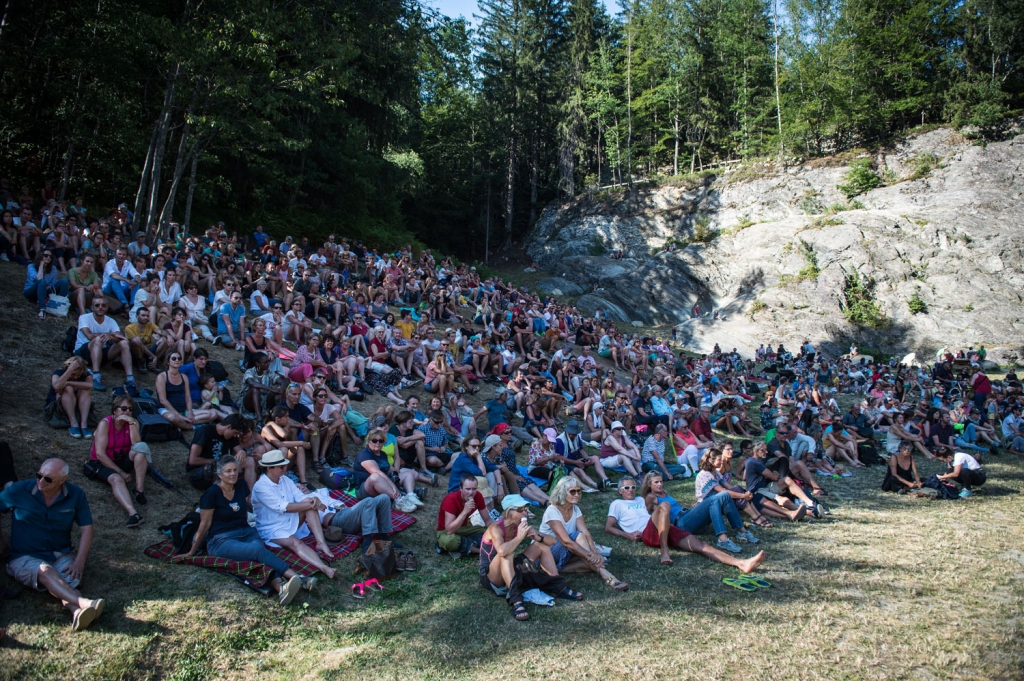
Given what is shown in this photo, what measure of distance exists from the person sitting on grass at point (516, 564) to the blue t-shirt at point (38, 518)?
3.11 meters

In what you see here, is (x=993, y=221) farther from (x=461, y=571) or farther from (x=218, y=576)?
(x=218, y=576)

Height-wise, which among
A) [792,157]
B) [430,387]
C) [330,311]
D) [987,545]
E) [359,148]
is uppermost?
[792,157]

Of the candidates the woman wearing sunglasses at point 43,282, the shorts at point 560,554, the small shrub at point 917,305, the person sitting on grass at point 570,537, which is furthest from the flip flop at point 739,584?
the small shrub at point 917,305

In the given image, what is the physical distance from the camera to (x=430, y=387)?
1104 centimetres

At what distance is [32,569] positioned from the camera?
165 inches

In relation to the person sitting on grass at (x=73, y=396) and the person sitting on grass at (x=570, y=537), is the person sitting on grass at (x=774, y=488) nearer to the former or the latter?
the person sitting on grass at (x=570, y=537)

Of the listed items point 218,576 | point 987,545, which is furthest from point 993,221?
point 218,576

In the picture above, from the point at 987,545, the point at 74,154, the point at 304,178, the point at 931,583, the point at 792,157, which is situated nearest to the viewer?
the point at 931,583

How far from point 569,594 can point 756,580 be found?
1.79 meters

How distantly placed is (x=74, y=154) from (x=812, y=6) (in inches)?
1648

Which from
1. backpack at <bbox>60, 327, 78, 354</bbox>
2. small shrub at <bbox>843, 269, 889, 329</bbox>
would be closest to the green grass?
backpack at <bbox>60, 327, 78, 354</bbox>

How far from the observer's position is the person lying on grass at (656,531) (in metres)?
5.79

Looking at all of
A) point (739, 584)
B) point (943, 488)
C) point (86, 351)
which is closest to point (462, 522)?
point (739, 584)

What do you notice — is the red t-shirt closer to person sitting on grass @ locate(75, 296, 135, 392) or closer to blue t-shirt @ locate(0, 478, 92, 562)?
blue t-shirt @ locate(0, 478, 92, 562)
